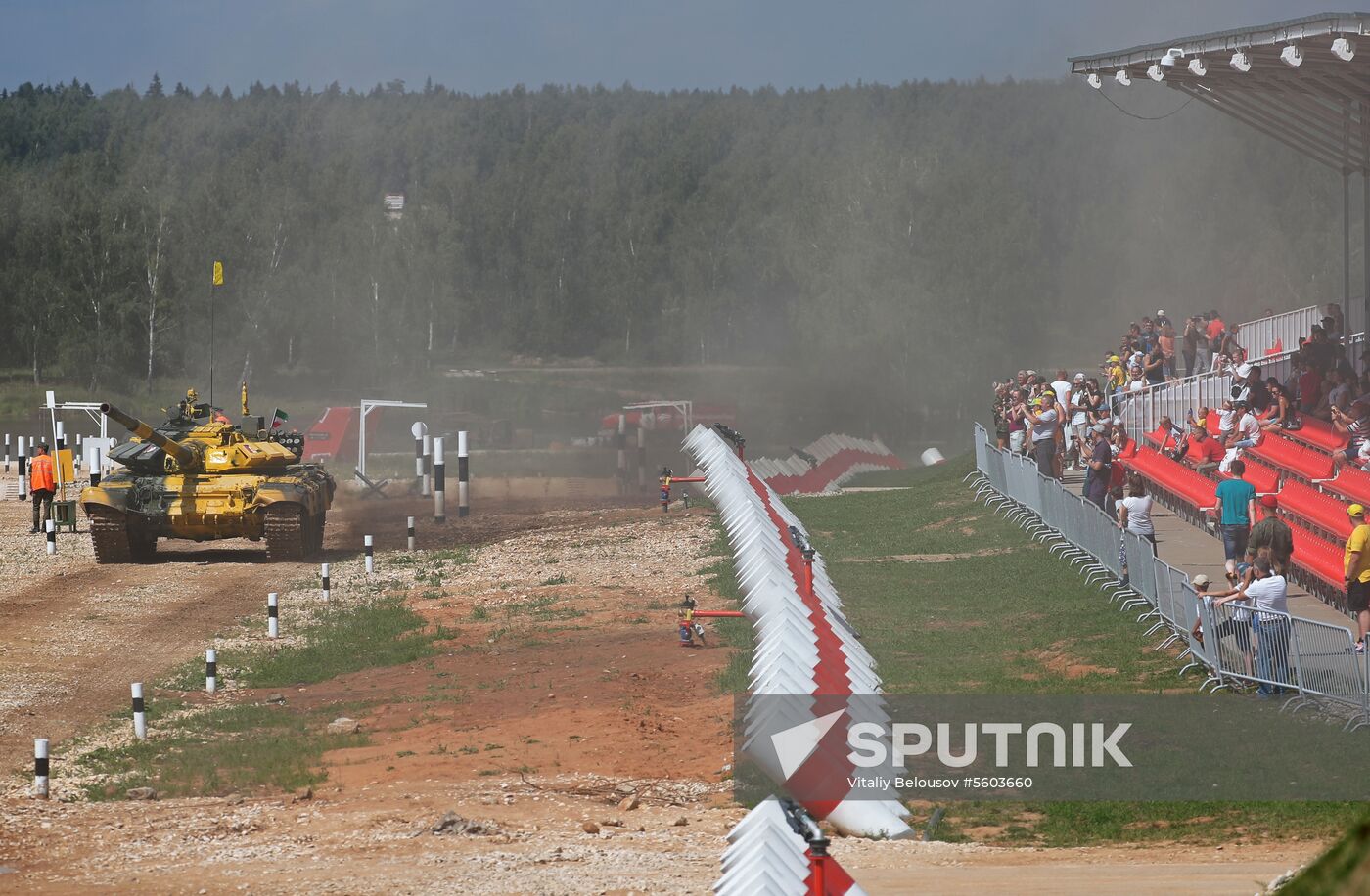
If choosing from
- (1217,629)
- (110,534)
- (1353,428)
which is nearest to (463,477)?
(110,534)

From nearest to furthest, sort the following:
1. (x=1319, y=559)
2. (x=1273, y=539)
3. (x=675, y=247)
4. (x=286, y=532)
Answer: (x=1273, y=539) → (x=1319, y=559) → (x=286, y=532) → (x=675, y=247)

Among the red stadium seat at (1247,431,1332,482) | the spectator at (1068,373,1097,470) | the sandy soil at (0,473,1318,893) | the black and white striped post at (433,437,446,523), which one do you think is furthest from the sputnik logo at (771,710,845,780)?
the black and white striped post at (433,437,446,523)

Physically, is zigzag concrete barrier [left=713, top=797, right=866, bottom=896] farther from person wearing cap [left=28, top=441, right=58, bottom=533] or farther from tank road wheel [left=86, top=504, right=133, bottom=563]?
person wearing cap [left=28, top=441, right=58, bottom=533]

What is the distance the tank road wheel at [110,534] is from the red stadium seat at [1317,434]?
17.1 meters

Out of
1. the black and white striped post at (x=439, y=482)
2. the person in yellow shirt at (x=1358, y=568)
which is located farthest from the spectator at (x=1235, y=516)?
the black and white striped post at (x=439, y=482)

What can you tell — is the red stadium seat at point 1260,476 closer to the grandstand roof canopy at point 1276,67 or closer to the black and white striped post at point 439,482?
the grandstand roof canopy at point 1276,67

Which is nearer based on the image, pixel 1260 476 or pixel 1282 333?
pixel 1260 476

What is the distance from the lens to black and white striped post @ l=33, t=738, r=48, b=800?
13.1 metres

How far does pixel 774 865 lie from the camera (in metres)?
8.25

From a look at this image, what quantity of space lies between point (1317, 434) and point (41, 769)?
17.2 m

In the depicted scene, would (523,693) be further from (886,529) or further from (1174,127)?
(1174,127)

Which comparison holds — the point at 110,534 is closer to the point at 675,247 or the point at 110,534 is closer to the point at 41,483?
the point at 41,483

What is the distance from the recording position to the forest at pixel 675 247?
7050cm

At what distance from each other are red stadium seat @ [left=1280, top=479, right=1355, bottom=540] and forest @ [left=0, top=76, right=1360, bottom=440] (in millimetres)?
48586
